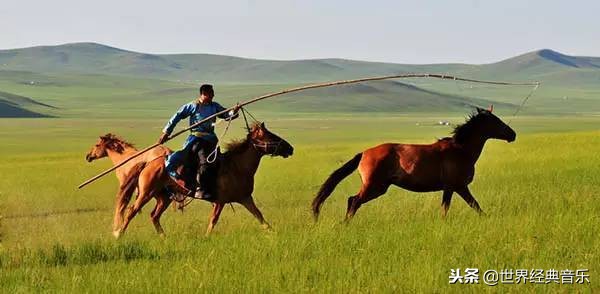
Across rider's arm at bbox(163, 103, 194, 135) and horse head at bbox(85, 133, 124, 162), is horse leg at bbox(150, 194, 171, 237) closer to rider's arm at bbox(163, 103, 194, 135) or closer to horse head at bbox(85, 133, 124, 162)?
rider's arm at bbox(163, 103, 194, 135)

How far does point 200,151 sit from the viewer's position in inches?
480

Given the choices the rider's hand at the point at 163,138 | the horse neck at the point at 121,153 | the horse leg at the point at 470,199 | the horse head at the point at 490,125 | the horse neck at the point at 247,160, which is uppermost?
the horse head at the point at 490,125

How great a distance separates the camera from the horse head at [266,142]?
12.5m

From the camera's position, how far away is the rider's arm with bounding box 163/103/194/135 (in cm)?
1173

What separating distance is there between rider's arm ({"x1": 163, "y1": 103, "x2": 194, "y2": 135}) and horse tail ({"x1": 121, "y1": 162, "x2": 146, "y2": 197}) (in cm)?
224

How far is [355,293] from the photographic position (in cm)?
745

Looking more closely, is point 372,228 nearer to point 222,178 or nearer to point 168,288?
point 222,178

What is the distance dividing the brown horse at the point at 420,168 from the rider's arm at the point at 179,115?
2.65 m

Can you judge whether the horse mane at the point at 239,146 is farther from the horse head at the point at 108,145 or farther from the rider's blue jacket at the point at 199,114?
the horse head at the point at 108,145

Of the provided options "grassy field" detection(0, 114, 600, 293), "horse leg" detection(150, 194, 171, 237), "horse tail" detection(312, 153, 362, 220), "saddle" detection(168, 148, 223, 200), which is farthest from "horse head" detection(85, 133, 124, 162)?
"horse tail" detection(312, 153, 362, 220)

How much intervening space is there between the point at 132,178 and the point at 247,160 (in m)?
2.46

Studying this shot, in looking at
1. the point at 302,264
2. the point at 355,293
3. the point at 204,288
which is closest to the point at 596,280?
the point at 355,293

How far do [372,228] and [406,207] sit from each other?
3.24 metres

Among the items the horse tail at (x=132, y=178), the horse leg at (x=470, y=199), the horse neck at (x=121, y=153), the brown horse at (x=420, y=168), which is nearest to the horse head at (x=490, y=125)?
the brown horse at (x=420, y=168)
